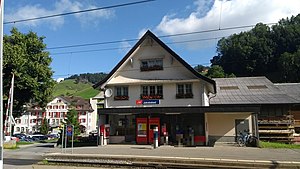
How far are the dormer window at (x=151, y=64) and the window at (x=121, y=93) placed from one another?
2605mm

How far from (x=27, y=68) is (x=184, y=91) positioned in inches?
911

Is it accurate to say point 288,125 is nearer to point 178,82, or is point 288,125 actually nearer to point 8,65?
point 178,82

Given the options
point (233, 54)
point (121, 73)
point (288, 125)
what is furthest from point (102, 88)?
point (233, 54)

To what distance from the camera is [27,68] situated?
37.1m

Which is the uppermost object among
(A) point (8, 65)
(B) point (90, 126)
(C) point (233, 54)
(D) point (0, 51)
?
(C) point (233, 54)

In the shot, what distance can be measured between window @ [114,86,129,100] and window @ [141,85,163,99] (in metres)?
1.58

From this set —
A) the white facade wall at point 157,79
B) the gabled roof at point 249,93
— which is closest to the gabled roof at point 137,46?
the white facade wall at point 157,79

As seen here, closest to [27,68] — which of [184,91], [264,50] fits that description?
[184,91]

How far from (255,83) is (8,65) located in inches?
1185

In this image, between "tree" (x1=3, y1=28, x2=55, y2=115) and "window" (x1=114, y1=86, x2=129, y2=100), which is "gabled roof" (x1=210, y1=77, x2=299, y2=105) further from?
"tree" (x1=3, y1=28, x2=55, y2=115)

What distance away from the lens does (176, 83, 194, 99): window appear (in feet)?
82.0

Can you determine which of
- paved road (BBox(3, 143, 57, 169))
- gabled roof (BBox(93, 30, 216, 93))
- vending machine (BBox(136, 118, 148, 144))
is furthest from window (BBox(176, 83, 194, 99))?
paved road (BBox(3, 143, 57, 169))

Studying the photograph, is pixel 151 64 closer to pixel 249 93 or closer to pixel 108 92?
pixel 108 92

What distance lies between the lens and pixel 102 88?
87.7 ft
